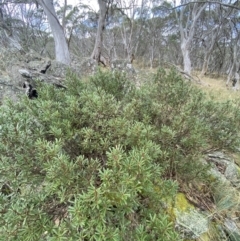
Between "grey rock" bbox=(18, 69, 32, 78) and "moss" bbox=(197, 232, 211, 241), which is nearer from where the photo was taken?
"moss" bbox=(197, 232, 211, 241)

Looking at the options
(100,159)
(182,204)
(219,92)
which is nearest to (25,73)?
(100,159)

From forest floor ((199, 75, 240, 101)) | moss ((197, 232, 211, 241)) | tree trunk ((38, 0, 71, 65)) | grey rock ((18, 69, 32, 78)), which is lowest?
moss ((197, 232, 211, 241))

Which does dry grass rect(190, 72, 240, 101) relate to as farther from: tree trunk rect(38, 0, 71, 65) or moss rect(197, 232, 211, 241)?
tree trunk rect(38, 0, 71, 65)

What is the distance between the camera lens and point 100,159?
1446 mm

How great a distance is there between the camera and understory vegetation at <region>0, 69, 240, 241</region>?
1035 millimetres

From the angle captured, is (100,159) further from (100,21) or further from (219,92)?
(100,21)

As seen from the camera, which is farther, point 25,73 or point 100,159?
point 25,73

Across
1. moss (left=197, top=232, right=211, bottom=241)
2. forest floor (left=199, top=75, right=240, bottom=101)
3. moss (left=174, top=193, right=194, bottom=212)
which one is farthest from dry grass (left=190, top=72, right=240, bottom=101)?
moss (left=197, top=232, right=211, bottom=241)

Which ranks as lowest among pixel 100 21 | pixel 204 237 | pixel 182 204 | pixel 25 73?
pixel 204 237

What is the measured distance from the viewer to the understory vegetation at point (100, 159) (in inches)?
40.8

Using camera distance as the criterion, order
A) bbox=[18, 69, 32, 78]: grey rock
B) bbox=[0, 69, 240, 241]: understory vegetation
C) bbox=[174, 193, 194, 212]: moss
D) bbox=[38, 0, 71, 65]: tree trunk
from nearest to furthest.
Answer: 1. bbox=[0, 69, 240, 241]: understory vegetation
2. bbox=[174, 193, 194, 212]: moss
3. bbox=[18, 69, 32, 78]: grey rock
4. bbox=[38, 0, 71, 65]: tree trunk

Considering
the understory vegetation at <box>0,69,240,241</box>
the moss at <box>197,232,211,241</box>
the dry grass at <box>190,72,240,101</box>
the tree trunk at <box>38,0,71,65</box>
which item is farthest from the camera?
the tree trunk at <box>38,0,71,65</box>

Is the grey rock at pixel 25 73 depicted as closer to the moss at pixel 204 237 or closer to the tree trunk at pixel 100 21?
the moss at pixel 204 237

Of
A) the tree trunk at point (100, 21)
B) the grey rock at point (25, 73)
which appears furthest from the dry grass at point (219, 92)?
the tree trunk at point (100, 21)
